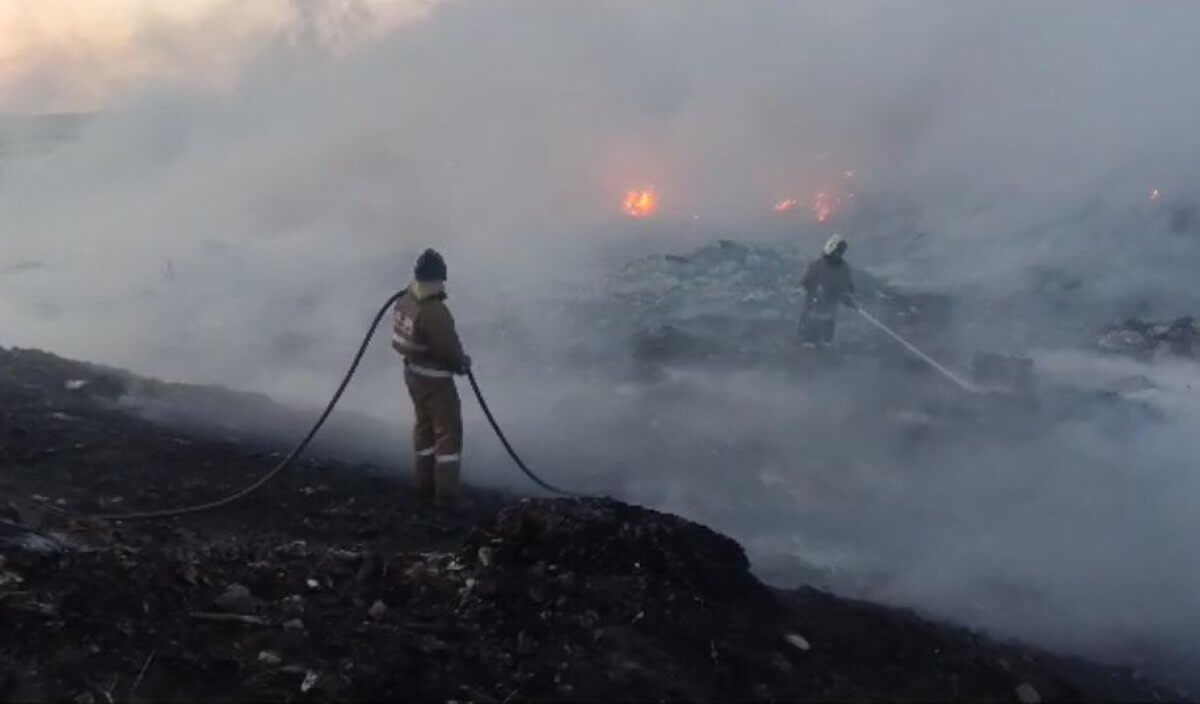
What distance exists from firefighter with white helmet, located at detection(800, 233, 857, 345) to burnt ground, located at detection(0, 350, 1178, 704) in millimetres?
7630

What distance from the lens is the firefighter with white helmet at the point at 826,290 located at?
1276 cm

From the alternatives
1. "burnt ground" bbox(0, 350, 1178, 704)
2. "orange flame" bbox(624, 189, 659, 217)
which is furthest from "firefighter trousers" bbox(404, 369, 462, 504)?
"orange flame" bbox(624, 189, 659, 217)

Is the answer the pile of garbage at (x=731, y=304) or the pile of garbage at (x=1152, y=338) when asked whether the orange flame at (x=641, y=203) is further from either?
the pile of garbage at (x=1152, y=338)

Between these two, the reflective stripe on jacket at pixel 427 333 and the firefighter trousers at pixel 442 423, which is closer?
the reflective stripe on jacket at pixel 427 333

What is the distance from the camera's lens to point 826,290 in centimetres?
1288

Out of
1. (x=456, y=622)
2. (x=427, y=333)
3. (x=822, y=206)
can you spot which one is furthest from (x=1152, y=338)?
(x=456, y=622)

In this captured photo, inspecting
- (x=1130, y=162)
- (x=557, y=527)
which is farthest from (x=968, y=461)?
(x=1130, y=162)

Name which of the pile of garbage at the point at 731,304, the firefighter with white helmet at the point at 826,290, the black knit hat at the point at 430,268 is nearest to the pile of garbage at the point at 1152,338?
the pile of garbage at the point at 731,304

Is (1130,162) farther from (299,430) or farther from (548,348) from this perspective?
(299,430)

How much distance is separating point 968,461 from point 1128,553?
81.5 inches

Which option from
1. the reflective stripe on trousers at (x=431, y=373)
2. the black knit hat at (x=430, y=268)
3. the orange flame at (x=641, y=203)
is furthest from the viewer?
the orange flame at (x=641, y=203)

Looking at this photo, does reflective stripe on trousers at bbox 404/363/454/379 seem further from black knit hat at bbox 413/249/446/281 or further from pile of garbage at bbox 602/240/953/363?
pile of garbage at bbox 602/240/953/363

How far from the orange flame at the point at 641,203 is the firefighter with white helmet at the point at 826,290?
8402mm

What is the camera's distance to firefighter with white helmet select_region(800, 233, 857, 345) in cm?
1276
